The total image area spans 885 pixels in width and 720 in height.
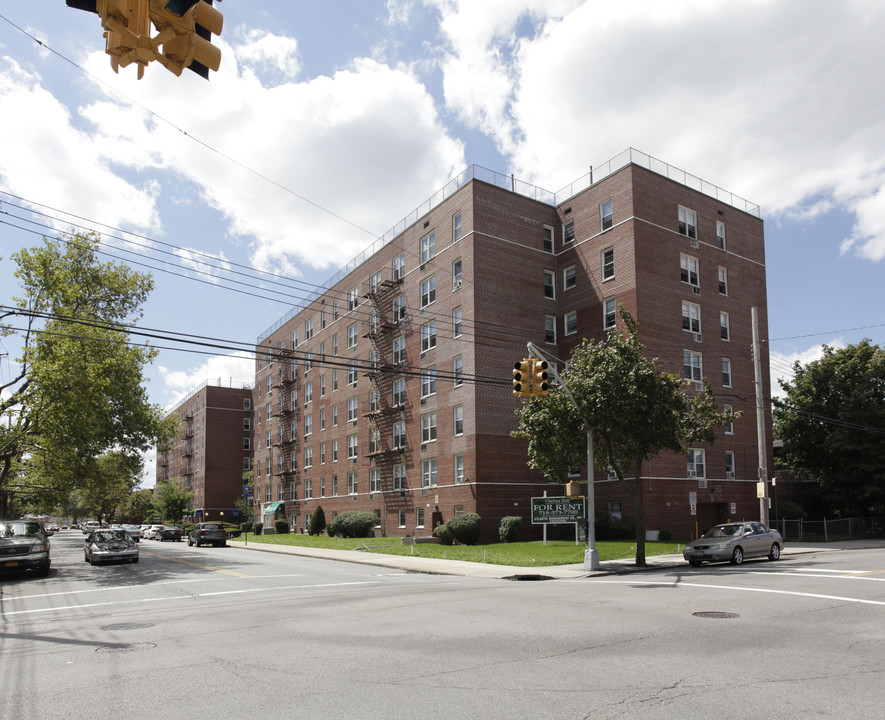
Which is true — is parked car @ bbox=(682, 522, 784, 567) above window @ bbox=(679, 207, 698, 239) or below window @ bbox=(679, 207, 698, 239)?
below

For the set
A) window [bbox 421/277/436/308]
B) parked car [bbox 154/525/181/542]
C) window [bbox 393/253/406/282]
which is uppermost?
window [bbox 393/253/406/282]

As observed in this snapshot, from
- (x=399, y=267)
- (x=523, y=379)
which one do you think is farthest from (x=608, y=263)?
(x=523, y=379)

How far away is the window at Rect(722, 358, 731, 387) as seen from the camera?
4075cm

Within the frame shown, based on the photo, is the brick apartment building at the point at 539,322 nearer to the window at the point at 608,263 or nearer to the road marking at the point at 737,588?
the window at the point at 608,263

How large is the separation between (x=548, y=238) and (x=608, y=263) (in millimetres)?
5134

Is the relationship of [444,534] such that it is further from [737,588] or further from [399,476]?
[737,588]

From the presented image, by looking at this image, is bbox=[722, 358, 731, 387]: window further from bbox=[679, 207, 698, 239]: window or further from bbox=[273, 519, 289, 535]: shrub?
bbox=[273, 519, 289, 535]: shrub

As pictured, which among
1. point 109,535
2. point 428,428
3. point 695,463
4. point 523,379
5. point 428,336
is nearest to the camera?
point 523,379

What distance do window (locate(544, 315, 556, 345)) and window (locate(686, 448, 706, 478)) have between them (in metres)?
10.0

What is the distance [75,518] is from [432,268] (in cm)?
15295

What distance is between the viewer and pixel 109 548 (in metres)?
28.7

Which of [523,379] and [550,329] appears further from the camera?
[550,329]

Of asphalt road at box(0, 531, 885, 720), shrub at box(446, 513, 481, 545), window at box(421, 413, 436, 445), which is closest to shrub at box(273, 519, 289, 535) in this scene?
window at box(421, 413, 436, 445)

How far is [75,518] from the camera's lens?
163 meters
